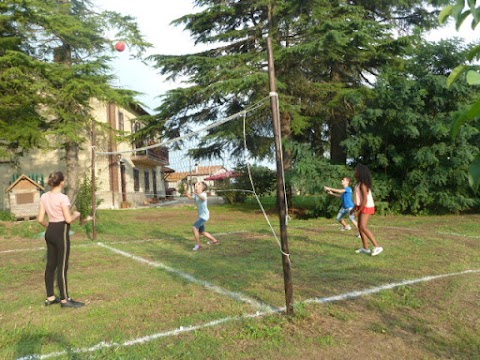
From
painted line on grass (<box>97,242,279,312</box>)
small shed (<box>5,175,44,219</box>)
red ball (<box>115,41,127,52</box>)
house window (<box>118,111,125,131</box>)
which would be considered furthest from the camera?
house window (<box>118,111,125,131</box>)

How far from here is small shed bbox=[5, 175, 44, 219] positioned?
15.3m

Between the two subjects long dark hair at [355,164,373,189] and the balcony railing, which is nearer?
long dark hair at [355,164,373,189]

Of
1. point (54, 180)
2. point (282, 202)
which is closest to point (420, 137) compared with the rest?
point (282, 202)

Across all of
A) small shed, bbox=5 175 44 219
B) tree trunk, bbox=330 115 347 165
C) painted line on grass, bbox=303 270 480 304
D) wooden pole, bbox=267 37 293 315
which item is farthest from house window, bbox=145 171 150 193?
wooden pole, bbox=267 37 293 315

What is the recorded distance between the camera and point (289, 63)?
54.8 feet

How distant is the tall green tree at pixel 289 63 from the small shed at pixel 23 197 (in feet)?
18.6

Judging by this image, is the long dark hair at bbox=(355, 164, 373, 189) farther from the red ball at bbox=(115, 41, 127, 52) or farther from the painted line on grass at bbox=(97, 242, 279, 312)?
the red ball at bbox=(115, 41, 127, 52)

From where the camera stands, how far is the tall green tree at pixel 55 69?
51.1ft

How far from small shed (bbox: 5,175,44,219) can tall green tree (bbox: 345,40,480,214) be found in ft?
40.8

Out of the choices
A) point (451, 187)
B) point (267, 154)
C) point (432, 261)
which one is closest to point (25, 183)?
point (267, 154)

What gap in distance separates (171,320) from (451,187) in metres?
Answer: 14.0

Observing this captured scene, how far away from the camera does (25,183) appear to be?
15.5 metres

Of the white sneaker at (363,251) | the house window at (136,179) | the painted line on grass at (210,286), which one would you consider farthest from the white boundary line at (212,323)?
the house window at (136,179)

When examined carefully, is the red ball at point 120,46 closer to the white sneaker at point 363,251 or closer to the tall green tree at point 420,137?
the tall green tree at point 420,137
